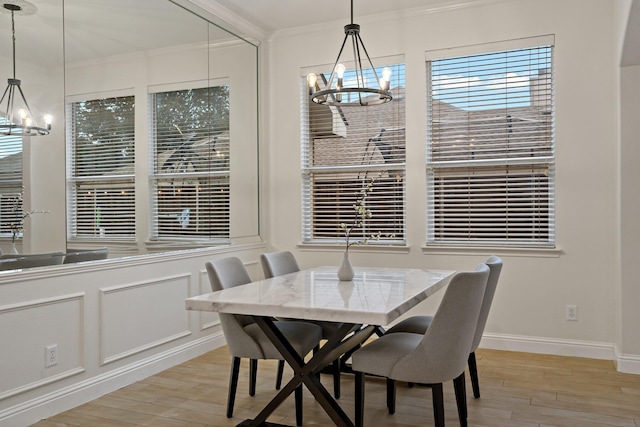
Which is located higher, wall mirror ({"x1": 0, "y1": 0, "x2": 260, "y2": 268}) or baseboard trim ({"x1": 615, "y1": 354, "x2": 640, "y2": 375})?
wall mirror ({"x1": 0, "y1": 0, "x2": 260, "y2": 268})

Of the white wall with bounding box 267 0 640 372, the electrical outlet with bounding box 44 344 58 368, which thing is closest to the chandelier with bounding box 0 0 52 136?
the electrical outlet with bounding box 44 344 58 368

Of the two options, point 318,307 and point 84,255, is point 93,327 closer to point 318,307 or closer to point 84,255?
point 84,255

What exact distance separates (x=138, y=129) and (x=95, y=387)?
68.7 inches

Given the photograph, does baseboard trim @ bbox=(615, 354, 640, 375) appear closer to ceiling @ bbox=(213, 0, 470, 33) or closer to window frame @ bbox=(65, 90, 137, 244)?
ceiling @ bbox=(213, 0, 470, 33)

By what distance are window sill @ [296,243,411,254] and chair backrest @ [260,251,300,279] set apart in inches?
43.8

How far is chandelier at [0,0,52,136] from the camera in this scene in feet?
9.64

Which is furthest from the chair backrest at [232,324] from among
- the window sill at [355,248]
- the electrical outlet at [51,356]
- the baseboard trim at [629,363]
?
the baseboard trim at [629,363]

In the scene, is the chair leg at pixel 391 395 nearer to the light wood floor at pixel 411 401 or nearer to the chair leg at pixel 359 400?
the light wood floor at pixel 411 401

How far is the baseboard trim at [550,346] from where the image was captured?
4285 mm

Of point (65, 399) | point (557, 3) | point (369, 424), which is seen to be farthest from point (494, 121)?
point (65, 399)

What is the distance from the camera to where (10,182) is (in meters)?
2.96

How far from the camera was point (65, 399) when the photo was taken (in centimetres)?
326

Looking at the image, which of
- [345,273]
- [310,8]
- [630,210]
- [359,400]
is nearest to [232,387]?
[359,400]

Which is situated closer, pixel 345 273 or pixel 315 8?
pixel 345 273
